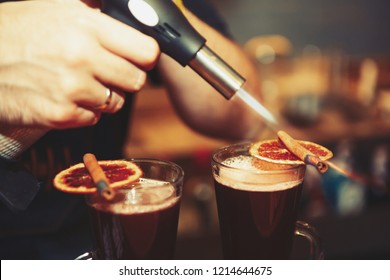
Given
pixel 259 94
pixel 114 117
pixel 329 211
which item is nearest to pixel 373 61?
pixel 329 211

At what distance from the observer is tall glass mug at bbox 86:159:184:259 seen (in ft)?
2.21

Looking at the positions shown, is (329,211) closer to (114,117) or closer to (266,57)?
(266,57)

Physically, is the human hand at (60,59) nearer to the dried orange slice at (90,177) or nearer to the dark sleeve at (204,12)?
the dried orange slice at (90,177)

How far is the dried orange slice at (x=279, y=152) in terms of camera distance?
73 centimetres

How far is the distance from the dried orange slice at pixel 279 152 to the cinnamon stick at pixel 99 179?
248 millimetres

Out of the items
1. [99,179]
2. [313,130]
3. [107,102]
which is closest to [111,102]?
[107,102]

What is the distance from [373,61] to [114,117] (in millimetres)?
2023

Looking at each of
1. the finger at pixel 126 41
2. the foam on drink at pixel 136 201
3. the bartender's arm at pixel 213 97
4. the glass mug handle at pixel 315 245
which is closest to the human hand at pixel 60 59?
the finger at pixel 126 41

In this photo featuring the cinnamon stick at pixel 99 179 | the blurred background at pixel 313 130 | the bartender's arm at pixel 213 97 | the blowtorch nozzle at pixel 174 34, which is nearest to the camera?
the cinnamon stick at pixel 99 179

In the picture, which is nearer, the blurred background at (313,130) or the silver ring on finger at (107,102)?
the silver ring on finger at (107,102)

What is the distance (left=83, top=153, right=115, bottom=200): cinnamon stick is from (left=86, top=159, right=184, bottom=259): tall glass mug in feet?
0.16

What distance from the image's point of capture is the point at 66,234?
0.99 metres

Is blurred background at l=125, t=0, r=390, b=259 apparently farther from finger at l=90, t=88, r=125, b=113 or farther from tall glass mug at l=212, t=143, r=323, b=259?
finger at l=90, t=88, r=125, b=113
